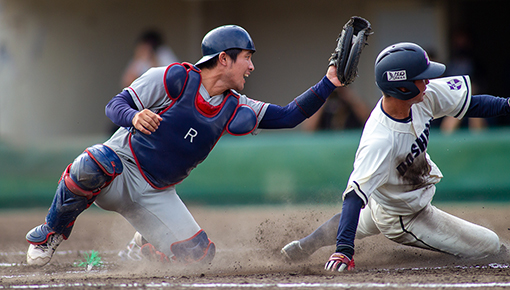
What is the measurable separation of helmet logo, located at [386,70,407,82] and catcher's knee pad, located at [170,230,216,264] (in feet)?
6.08

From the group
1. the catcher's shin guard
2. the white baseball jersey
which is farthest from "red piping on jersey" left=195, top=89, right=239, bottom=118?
the white baseball jersey

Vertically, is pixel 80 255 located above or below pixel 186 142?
below

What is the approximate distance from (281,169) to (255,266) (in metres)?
3.63

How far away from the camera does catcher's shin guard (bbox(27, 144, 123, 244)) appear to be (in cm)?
372

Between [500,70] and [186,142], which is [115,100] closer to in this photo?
[186,142]

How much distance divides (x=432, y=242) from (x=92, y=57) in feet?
26.6

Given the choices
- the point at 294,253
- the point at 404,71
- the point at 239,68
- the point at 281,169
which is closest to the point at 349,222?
the point at 294,253

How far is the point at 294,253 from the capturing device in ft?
13.8

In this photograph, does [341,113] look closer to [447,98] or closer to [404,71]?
[447,98]

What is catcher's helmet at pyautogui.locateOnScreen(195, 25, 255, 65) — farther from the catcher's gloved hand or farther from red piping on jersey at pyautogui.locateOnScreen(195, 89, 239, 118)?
the catcher's gloved hand

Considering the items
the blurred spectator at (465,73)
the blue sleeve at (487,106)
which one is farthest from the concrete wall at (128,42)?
the blue sleeve at (487,106)

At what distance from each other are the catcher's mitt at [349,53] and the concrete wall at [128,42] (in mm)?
5897

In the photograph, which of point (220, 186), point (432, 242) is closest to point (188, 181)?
point (220, 186)

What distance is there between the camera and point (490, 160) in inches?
285
